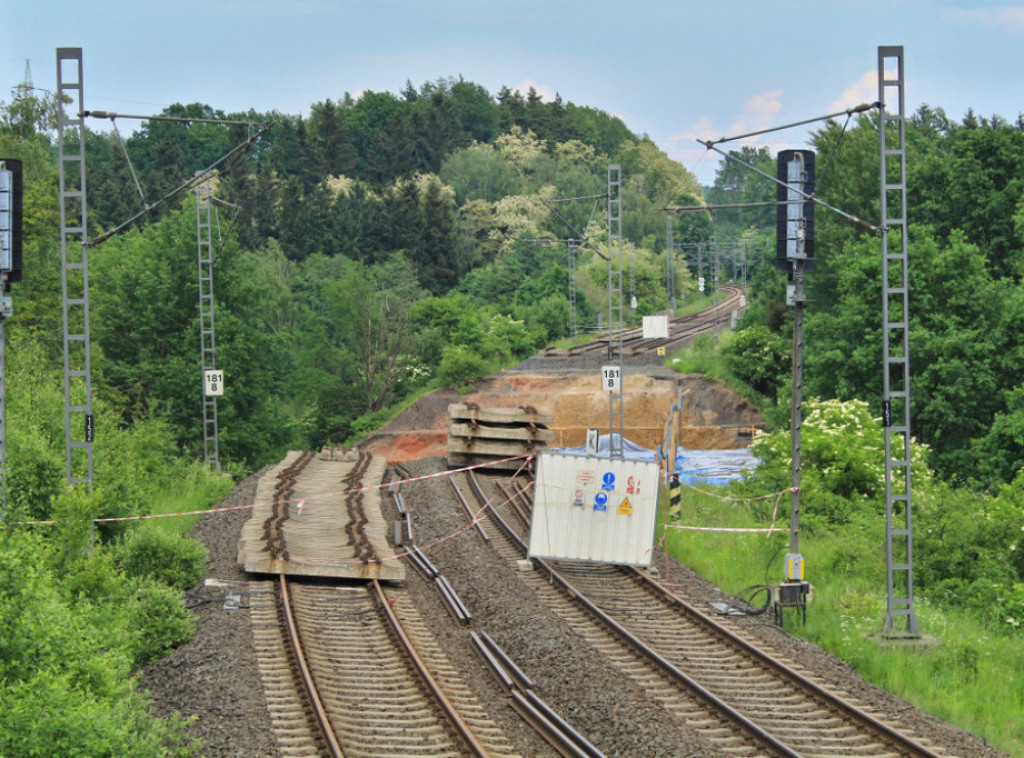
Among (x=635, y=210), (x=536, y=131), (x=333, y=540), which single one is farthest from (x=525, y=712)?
(x=536, y=131)

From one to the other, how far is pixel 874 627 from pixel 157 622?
33.3 feet

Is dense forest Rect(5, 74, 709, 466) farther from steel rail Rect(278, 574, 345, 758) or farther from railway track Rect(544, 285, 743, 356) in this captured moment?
steel rail Rect(278, 574, 345, 758)

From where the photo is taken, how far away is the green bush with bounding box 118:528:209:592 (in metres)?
18.5

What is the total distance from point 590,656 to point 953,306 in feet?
81.6

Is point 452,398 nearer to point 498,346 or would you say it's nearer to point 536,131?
point 498,346

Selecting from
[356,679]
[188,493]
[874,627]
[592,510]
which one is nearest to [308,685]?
[356,679]

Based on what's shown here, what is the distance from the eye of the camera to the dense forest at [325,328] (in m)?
14.6

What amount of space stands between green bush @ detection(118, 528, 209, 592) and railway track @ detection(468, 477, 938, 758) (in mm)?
5855

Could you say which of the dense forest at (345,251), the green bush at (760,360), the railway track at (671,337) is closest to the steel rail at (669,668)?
the dense forest at (345,251)

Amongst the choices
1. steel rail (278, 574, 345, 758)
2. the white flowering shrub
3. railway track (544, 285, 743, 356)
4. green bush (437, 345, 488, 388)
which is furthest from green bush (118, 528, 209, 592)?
railway track (544, 285, 743, 356)

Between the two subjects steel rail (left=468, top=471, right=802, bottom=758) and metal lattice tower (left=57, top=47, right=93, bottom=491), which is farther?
metal lattice tower (left=57, top=47, right=93, bottom=491)

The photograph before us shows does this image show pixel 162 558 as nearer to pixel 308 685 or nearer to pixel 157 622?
pixel 157 622

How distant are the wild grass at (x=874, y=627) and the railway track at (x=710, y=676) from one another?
1.43 m

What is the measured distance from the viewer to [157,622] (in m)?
15.5
